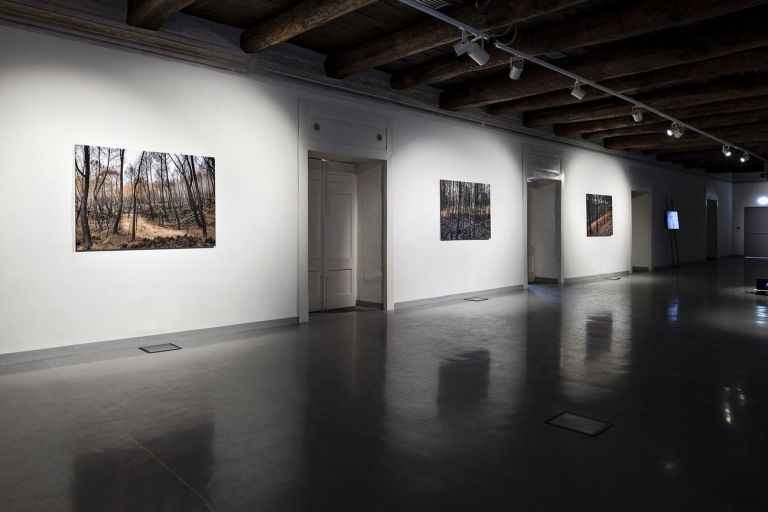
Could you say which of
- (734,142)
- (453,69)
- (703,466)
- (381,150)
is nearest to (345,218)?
(381,150)

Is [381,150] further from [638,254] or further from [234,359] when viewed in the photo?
[638,254]

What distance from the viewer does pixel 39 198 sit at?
531 centimetres

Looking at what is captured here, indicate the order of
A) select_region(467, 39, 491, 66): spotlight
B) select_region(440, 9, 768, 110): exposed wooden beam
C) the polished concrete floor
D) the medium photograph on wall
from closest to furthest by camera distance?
the polished concrete floor
select_region(467, 39, 491, 66): spotlight
select_region(440, 9, 768, 110): exposed wooden beam
the medium photograph on wall

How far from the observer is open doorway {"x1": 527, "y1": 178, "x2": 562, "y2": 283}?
492 inches

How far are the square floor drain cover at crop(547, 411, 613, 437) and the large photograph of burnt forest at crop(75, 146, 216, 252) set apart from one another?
462 cm

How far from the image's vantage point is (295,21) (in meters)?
5.91

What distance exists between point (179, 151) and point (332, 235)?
10.1ft

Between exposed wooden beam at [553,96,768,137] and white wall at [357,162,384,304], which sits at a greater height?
exposed wooden beam at [553,96,768,137]

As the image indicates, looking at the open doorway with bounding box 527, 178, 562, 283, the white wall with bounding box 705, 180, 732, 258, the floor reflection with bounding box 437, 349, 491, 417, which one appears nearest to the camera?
the floor reflection with bounding box 437, 349, 491, 417

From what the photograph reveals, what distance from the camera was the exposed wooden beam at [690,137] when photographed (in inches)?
462

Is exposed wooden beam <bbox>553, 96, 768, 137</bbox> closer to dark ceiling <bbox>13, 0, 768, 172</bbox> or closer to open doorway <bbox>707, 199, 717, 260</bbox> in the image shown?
dark ceiling <bbox>13, 0, 768, 172</bbox>

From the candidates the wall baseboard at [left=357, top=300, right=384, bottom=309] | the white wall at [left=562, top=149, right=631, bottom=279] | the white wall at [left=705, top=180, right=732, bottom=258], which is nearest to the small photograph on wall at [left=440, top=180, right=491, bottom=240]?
the wall baseboard at [left=357, top=300, right=384, bottom=309]

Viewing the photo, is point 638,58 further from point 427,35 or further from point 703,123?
point 703,123

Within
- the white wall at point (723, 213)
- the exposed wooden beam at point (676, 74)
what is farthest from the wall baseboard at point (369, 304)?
the white wall at point (723, 213)
